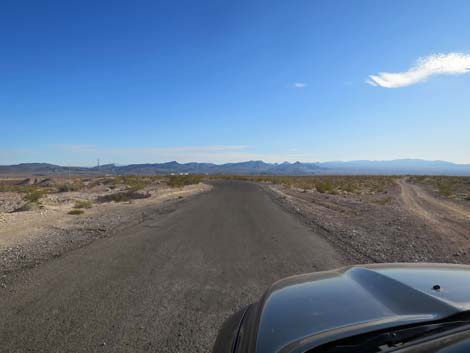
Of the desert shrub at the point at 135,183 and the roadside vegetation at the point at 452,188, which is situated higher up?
the desert shrub at the point at 135,183

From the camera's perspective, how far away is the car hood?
73.1 inches

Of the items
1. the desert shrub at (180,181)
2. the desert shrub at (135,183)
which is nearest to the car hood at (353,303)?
the desert shrub at (135,183)

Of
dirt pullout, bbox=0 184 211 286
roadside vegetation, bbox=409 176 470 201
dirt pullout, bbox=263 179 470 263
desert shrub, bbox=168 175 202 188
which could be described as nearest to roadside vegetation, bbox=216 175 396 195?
roadside vegetation, bbox=409 176 470 201

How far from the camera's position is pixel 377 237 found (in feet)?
36.2

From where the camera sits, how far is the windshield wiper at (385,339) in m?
1.74

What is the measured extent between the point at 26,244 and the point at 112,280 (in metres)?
4.76

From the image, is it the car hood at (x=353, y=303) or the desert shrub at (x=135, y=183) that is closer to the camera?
the car hood at (x=353, y=303)

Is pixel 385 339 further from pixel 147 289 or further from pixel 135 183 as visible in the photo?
pixel 135 183

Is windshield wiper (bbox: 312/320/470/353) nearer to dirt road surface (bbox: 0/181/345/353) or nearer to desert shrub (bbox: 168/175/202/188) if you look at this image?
dirt road surface (bbox: 0/181/345/353)

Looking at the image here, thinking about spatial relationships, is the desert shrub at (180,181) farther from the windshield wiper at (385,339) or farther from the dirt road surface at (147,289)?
the windshield wiper at (385,339)

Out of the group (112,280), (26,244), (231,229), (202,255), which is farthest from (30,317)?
(231,229)

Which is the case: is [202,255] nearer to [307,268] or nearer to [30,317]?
[307,268]

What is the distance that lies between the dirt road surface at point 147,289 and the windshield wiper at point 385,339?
8.05ft

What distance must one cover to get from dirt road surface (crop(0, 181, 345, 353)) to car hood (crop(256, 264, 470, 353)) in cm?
187
